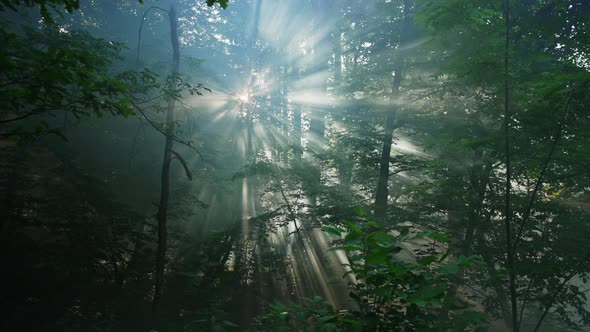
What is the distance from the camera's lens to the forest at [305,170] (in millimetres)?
3266

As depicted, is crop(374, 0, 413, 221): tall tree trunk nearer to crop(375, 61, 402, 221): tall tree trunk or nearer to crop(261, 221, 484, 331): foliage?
crop(375, 61, 402, 221): tall tree trunk

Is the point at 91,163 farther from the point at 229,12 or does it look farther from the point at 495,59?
the point at 495,59

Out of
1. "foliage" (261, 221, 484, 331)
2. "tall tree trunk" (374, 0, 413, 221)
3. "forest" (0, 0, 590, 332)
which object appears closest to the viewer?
"foliage" (261, 221, 484, 331)

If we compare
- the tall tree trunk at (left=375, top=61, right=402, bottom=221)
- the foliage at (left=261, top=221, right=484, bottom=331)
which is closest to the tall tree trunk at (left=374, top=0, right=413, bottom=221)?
the tall tree trunk at (left=375, top=61, right=402, bottom=221)

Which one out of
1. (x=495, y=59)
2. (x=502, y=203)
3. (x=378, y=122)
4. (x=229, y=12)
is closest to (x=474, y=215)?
(x=502, y=203)

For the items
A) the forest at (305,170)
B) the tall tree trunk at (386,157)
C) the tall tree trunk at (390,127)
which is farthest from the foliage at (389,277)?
the tall tree trunk at (390,127)

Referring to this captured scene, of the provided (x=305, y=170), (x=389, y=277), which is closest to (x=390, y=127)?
(x=305, y=170)

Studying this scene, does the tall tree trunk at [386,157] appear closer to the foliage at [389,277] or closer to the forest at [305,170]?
the forest at [305,170]

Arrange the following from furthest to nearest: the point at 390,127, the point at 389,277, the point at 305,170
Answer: the point at 305,170, the point at 390,127, the point at 389,277

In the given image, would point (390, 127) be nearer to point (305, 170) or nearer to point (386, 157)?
point (386, 157)

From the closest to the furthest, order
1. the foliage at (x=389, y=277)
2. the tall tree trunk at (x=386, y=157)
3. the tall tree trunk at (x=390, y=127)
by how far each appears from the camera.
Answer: the foliage at (x=389, y=277) < the tall tree trunk at (x=386, y=157) < the tall tree trunk at (x=390, y=127)

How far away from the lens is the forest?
3.27 m

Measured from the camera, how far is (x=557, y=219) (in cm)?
645

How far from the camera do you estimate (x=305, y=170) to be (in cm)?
1188
